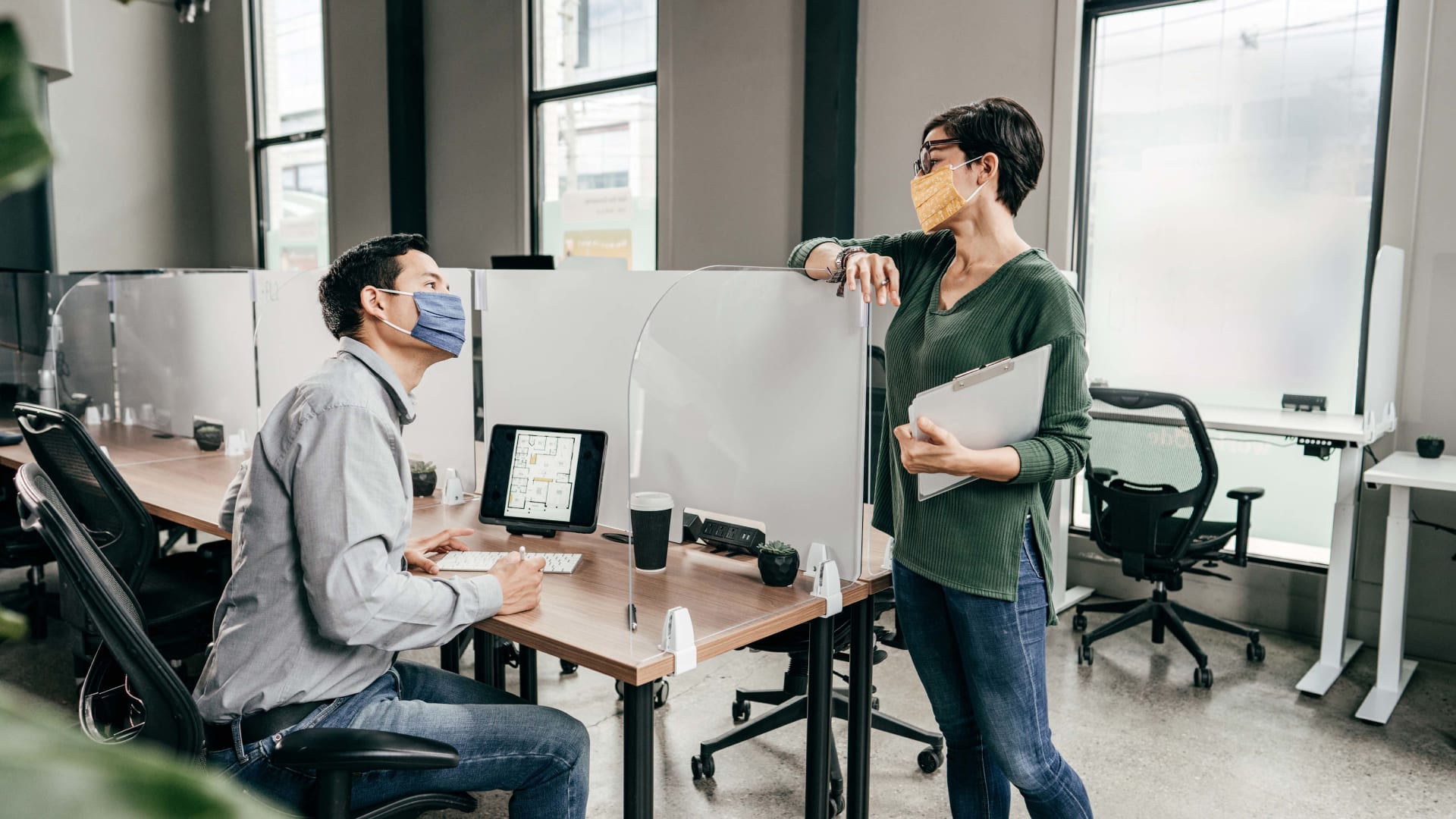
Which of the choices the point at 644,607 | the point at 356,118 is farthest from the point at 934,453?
the point at 356,118

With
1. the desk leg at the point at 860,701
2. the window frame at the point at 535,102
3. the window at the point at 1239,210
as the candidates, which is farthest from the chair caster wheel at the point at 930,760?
the window frame at the point at 535,102

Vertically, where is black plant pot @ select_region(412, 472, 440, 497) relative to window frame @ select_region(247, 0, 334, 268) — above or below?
below

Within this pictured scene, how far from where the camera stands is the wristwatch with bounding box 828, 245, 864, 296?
1.83m

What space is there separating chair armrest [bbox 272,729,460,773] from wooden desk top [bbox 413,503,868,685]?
0.24m

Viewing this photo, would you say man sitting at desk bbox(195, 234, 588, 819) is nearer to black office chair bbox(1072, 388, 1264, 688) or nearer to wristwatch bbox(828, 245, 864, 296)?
wristwatch bbox(828, 245, 864, 296)

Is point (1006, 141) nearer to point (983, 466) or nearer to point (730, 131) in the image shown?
point (983, 466)

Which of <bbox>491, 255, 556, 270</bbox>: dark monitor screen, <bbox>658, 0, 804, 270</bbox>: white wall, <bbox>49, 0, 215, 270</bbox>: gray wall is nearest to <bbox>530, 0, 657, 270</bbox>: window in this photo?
<bbox>658, 0, 804, 270</bbox>: white wall

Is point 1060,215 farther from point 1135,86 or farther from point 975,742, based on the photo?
point 975,742

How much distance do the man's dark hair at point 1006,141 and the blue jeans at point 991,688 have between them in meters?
0.56

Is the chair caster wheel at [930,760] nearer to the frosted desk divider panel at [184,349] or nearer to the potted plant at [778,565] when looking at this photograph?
the potted plant at [778,565]

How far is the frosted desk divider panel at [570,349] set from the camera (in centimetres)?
236

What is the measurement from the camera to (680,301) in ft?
6.61

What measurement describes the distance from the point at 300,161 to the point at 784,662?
235 inches

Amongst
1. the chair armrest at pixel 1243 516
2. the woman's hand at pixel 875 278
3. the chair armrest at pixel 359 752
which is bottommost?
the chair armrest at pixel 1243 516
